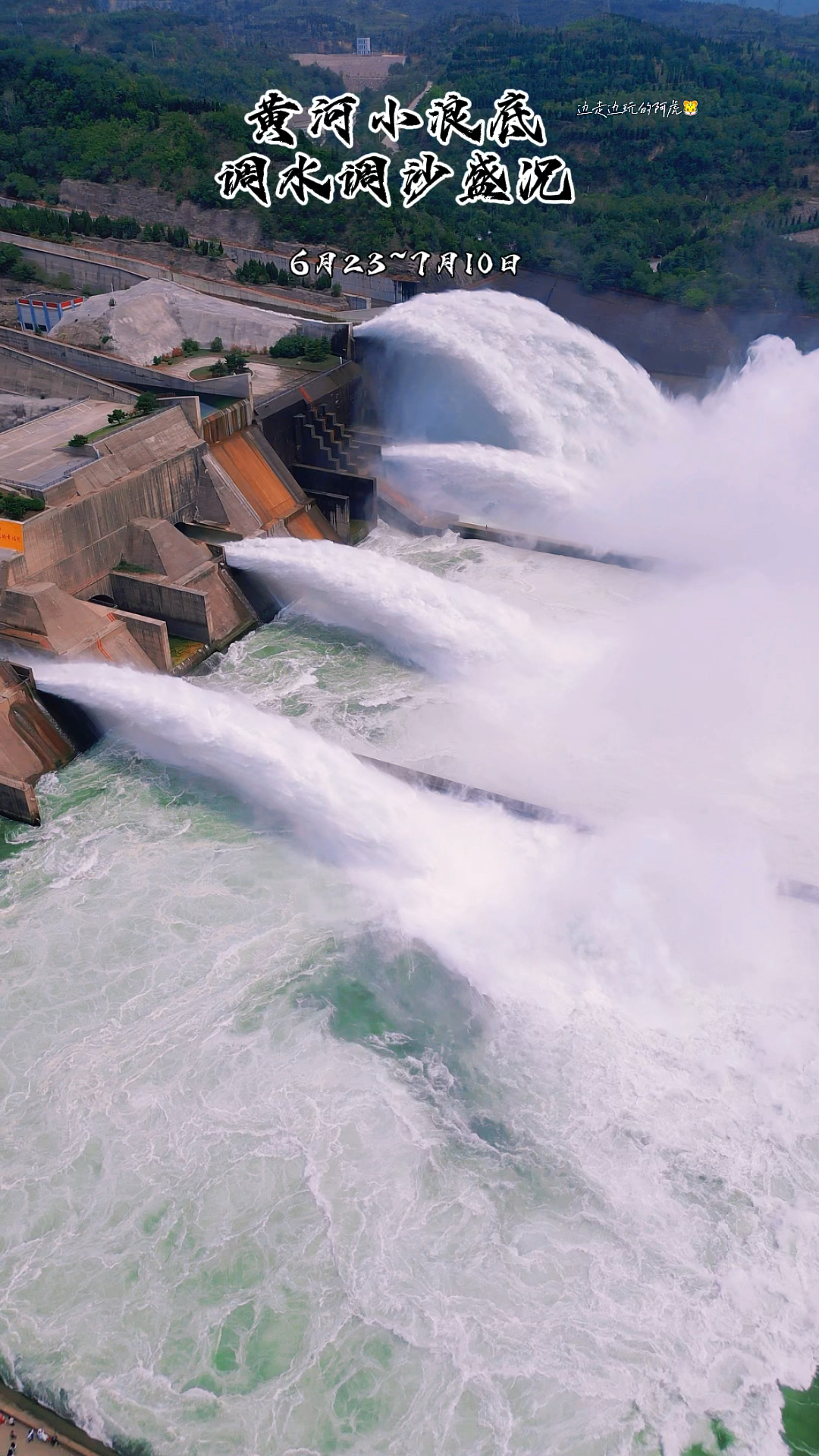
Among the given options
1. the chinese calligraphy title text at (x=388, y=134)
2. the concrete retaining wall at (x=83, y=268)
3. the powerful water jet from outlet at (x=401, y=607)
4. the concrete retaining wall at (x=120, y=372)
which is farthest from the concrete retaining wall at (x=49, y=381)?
the chinese calligraphy title text at (x=388, y=134)

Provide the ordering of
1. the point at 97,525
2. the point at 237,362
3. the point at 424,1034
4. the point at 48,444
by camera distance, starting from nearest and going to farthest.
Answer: the point at 424,1034 → the point at 97,525 → the point at 48,444 → the point at 237,362

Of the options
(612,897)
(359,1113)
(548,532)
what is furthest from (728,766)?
(548,532)

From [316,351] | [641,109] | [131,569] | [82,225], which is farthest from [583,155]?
[131,569]

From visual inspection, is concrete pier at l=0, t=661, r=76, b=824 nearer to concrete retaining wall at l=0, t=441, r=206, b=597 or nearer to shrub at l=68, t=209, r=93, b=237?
concrete retaining wall at l=0, t=441, r=206, b=597

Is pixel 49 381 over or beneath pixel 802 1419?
over

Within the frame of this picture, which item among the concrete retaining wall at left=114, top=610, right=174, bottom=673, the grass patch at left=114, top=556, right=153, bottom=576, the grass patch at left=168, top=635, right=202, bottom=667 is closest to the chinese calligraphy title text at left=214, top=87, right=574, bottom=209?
the grass patch at left=114, top=556, right=153, bottom=576

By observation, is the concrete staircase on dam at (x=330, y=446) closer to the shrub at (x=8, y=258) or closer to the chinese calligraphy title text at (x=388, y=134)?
the chinese calligraphy title text at (x=388, y=134)

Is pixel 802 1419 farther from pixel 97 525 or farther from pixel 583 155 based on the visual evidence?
pixel 583 155

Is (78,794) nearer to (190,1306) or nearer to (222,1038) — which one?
(222,1038)
